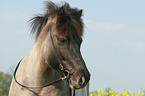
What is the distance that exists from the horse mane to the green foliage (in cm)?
984

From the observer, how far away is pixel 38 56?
3531 mm

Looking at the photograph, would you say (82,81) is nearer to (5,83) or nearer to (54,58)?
(54,58)

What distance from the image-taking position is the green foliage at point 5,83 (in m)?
12.8

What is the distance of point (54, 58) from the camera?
332cm

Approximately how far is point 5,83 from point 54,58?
1074cm

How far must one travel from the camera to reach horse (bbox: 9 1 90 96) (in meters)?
3.15

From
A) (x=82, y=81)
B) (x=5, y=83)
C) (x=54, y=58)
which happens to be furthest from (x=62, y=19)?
(x=5, y=83)

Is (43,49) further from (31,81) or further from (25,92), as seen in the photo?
(25,92)

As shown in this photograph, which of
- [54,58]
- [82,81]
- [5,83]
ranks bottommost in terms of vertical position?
[5,83]

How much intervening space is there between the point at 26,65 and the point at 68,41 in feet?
3.77

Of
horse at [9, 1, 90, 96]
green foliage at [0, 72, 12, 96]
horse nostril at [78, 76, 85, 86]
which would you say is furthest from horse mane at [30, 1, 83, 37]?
green foliage at [0, 72, 12, 96]

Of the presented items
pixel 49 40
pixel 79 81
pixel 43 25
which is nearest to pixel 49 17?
pixel 43 25

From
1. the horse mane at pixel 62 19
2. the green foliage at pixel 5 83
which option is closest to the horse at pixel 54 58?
the horse mane at pixel 62 19

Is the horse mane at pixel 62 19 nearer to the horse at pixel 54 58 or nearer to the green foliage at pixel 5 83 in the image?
the horse at pixel 54 58
